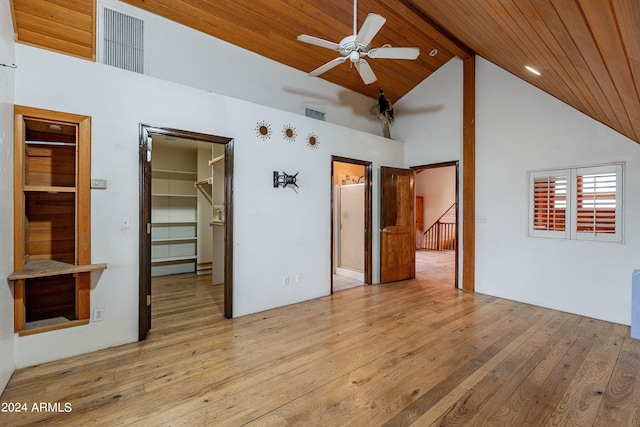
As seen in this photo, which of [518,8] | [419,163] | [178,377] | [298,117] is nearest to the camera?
[518,8]

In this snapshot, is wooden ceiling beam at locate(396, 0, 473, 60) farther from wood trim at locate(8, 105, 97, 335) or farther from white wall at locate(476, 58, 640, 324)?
wood trim at locate(8, 105, 97, 335)

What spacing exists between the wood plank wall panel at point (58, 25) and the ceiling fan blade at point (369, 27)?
2.62 meters

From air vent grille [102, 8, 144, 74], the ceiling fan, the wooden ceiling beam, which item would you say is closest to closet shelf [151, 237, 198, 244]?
air vent grille [102, 8, 144, 74]

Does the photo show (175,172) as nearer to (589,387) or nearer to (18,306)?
(18,306)

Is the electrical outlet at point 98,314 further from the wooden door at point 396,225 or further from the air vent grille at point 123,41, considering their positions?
the wooden door at point 396,225

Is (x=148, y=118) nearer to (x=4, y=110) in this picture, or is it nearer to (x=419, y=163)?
(x=4, y=110)

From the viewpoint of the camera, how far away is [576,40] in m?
1.61

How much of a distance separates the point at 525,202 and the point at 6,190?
5750mm

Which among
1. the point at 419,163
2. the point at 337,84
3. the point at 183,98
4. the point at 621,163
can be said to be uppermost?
the point at 337,84

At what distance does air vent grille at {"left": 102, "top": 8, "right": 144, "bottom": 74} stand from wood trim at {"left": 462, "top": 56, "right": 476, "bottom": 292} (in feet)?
15.5

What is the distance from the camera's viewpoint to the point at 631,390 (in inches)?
84.3

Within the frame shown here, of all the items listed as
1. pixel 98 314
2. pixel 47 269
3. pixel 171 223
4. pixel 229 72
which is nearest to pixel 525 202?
pixel 229 72

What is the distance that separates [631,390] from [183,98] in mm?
4728

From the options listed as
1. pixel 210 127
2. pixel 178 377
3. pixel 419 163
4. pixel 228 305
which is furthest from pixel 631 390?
pixel 210 127
